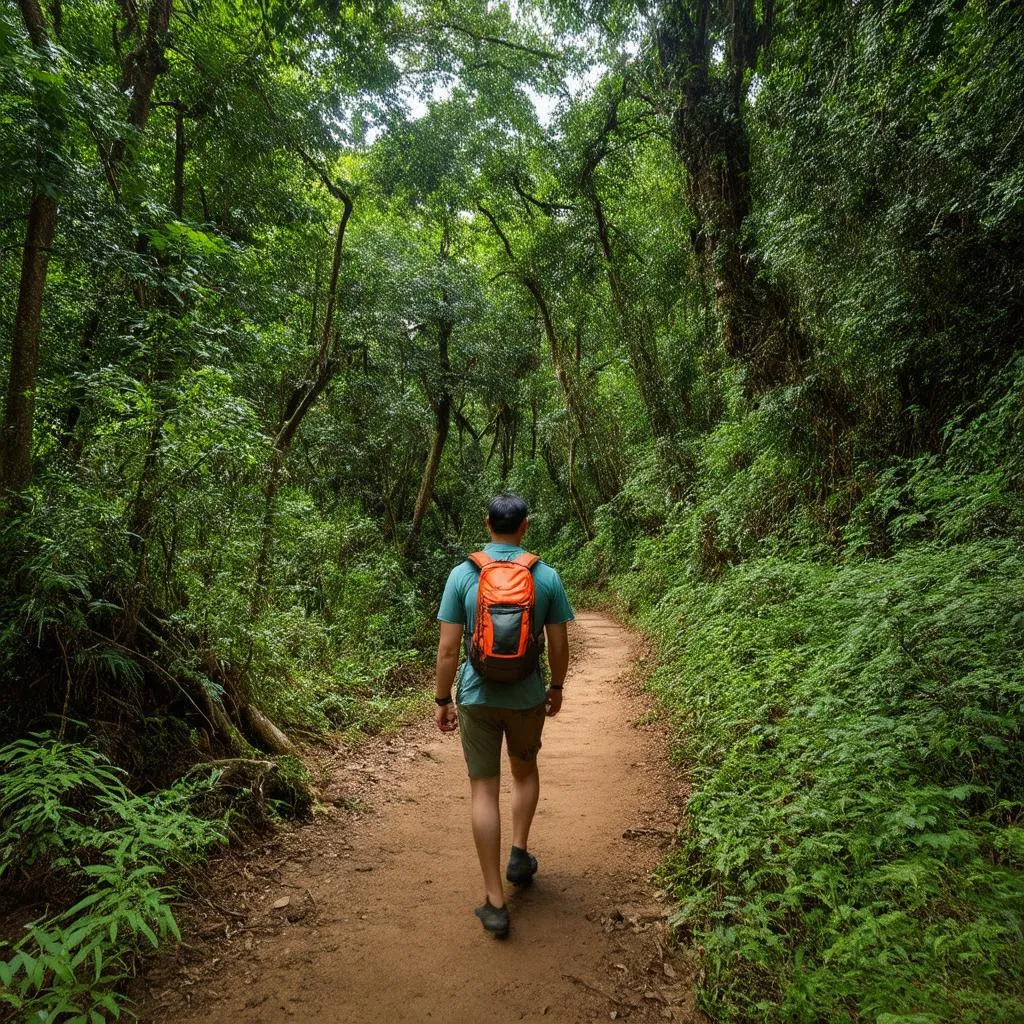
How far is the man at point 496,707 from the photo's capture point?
111 inches

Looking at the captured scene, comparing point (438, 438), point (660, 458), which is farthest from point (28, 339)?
point (660, 458)

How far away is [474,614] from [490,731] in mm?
619

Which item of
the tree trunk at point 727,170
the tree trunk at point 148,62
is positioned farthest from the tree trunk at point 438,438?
the tree trunk at point 148,62

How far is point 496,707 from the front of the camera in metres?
2.85

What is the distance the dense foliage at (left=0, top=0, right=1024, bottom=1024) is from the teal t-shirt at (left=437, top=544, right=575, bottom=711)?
1302mm

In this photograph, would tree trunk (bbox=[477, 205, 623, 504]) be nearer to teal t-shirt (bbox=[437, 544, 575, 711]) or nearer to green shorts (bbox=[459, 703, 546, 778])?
teal t-shirt (bbox=[437, 544, 575, 711])

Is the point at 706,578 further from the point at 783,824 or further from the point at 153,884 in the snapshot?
the point at 153,884

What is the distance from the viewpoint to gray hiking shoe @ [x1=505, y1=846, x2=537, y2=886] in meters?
3.07

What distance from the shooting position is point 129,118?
5.32 m

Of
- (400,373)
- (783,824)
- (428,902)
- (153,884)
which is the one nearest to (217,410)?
(153,884)

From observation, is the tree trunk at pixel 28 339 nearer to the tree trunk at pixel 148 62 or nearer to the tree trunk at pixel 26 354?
the tree trunk at pixel 26 354

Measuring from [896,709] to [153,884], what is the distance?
13.9 ft

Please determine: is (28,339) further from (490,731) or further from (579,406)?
(579,406)

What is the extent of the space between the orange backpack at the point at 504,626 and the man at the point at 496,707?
→ 0.31 ft
